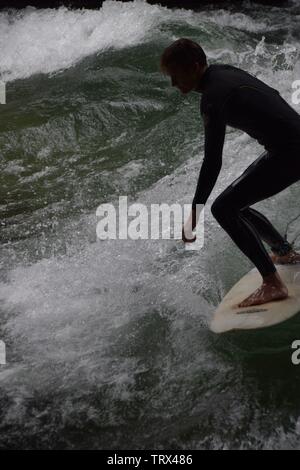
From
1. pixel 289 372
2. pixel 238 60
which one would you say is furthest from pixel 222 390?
pixel 238 60

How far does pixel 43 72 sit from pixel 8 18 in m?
3.18

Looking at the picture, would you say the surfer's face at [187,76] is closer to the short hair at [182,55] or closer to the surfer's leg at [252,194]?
the short hair at [182,55]

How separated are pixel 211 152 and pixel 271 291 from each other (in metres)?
1.00

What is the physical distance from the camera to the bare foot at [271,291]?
362 centimetres

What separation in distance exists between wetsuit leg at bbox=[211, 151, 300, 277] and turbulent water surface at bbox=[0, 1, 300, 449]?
0.64 meters

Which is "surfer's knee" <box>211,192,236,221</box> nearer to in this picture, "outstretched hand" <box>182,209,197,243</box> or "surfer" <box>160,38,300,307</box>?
"surfer" <box>160,38,300,307</box>

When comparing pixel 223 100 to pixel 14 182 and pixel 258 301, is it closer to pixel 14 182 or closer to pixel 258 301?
pixel 258 301

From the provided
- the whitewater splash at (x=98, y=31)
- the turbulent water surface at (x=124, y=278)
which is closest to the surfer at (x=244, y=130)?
the turbulent water surface at (x=124, y=278)

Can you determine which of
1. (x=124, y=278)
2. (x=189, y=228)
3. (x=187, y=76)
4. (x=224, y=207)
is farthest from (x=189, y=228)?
(x=124, y=278)

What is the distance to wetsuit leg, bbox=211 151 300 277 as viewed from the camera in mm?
3393

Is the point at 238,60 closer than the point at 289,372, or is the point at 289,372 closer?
the point at 289,372

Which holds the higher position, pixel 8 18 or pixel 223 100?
pixel 223 100

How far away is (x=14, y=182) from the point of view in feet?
20.3

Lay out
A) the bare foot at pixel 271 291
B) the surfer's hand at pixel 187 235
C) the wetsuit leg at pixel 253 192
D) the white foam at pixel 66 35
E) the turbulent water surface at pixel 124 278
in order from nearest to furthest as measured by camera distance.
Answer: the turbulent water surface at pixel 124 278 < the wetsuit leg at pixel 253 192 < the surfer's hand at pixel 187 235 < the bare foot at pixel 271 291 < the white foam at pixel 66 35
